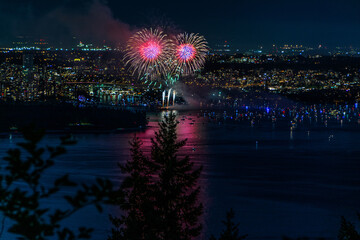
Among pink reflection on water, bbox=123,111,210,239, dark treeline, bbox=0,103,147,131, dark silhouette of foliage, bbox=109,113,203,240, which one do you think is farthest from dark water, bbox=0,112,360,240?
dark silhouette of foliage, bbox=109,113,203,240

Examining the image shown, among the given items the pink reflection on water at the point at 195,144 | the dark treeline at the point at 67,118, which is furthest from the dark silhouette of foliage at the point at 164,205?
the dark treeline at the point at 67,118

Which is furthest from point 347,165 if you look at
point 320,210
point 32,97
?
point 32,97

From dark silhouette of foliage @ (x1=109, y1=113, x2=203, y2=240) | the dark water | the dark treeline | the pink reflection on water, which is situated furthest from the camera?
the dark treeline

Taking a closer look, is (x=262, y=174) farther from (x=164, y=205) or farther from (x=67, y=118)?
(x=67, y=118)

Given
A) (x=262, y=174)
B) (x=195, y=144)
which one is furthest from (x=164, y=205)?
(x=195, y=144)

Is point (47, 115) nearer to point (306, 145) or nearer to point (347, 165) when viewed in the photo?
point (306, 145)

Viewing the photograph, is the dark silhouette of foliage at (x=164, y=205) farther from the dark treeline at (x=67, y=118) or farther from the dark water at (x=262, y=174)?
the dark treeline at (x=67, y=118)

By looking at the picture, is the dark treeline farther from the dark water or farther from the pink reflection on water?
the dark water

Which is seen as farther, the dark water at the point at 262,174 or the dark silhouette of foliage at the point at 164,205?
the dark water at the point at 262,174

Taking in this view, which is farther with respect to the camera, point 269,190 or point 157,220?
point 269,190
